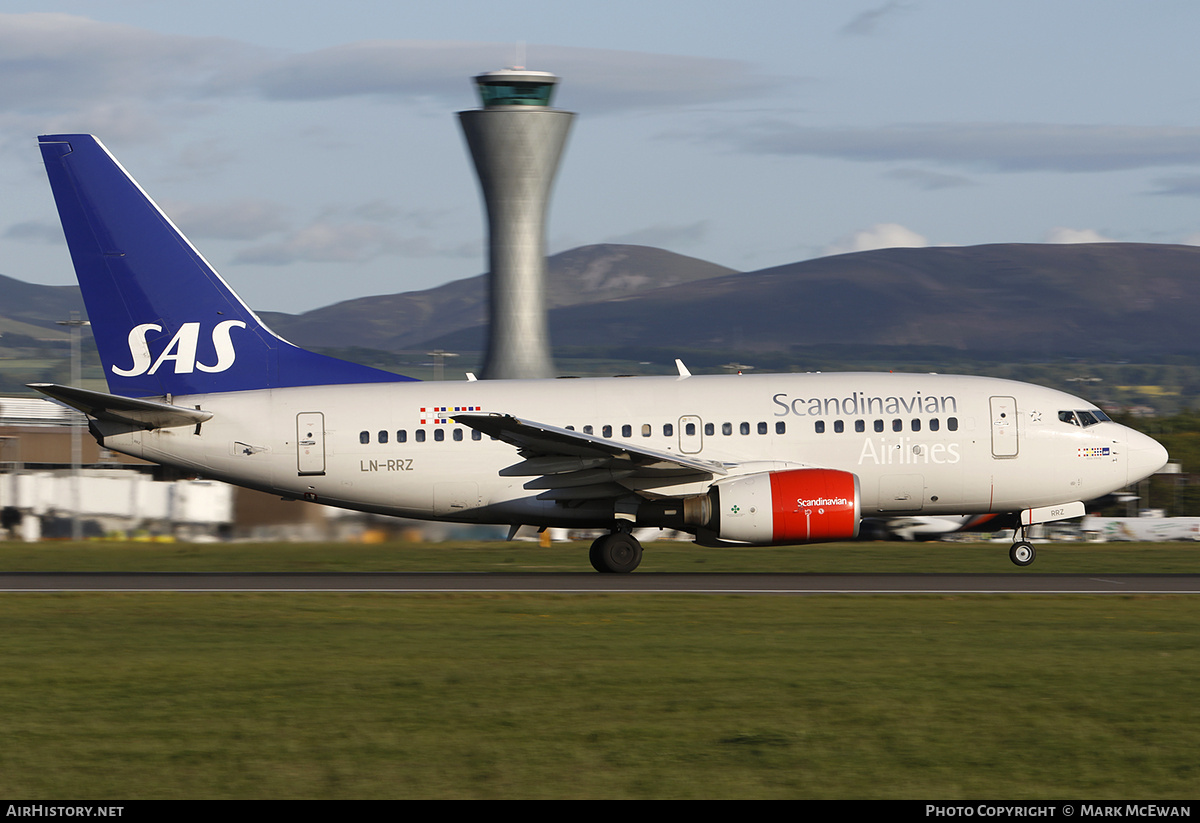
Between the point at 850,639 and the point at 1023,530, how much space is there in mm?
13101

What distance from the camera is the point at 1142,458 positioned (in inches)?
1140

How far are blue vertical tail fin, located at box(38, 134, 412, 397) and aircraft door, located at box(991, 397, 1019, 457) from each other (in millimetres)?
15609

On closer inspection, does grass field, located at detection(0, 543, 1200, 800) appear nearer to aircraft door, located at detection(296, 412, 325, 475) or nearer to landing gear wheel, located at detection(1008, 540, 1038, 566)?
aircraft door, located at detection(296, 412, 325, 475)

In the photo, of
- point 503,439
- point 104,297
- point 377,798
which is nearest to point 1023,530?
point 503,439

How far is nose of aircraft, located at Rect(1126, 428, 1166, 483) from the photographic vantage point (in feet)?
94.8

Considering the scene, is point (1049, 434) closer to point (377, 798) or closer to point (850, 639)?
point (850, 639)

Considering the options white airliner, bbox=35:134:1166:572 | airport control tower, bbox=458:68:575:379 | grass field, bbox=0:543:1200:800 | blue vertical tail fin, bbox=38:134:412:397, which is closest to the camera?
grass field, bbox=0:543:1200:800

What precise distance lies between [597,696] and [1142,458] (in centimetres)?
1891

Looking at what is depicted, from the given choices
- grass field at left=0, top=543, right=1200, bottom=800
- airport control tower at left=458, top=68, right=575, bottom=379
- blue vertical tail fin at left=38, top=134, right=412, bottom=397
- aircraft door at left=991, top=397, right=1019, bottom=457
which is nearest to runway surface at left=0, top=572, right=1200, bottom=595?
grass field at left=0, top=543, right=1200, bottom=800

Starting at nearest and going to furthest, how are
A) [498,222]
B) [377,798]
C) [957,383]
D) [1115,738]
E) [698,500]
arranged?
[377,798]
[1115,738]
[698,500]
[957,383]
[498,222]

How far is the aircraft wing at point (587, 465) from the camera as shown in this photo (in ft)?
85.8

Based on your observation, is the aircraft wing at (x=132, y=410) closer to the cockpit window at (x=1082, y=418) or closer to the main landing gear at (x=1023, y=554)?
the main landing gear at (x=1023, y=554)

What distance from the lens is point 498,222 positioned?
130m

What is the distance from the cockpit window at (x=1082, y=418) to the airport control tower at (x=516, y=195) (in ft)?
329
